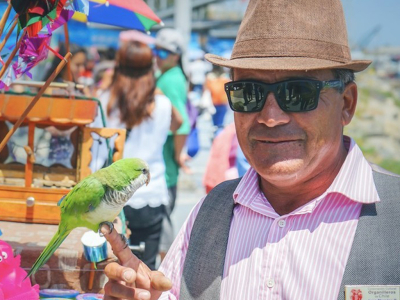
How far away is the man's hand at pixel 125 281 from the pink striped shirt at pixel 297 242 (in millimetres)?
293

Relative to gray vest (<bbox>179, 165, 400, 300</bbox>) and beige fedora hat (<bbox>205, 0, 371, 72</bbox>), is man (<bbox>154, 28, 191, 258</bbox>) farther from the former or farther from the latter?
beige fedora hat (<bbox>205, 0, 371, 72</bbox>)

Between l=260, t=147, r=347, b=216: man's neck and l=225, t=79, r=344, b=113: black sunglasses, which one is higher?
l=225, t=79, r=344, b=113: black sunglasses

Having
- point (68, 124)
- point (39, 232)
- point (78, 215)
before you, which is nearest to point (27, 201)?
point (39, 232)

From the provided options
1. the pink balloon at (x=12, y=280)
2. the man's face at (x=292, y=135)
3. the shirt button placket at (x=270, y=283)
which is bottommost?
the pink balloon at (x=12, y=280)

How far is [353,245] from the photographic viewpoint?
1.60 metres

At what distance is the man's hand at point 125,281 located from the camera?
1.52 m

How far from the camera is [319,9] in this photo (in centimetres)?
173

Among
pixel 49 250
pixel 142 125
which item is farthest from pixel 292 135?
pixel 142 125

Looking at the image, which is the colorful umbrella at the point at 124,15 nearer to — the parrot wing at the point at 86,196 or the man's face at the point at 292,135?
the man's face at the point at 292,135

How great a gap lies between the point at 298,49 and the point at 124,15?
4.43 ft

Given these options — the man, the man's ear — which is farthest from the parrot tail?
the man

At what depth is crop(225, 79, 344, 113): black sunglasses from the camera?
5.60 ft

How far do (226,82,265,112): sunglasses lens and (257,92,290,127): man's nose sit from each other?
0.8 inches

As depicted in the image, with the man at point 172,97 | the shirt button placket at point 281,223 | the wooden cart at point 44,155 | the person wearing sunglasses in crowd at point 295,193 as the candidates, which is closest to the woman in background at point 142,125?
the man at point 172,97
